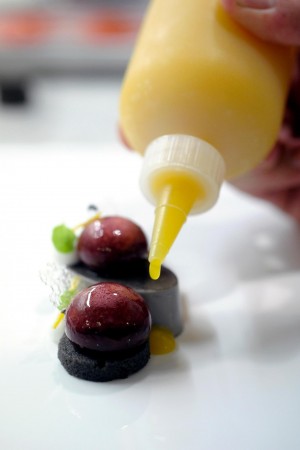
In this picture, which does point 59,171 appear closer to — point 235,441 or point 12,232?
point 12,232

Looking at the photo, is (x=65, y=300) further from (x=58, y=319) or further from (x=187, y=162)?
(x=187, y=162)

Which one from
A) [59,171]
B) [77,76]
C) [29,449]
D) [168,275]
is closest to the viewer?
[29,449]

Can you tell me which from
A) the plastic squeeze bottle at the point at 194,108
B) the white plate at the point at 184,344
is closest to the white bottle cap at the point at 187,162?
the plastic squeeze bottle at the point at 194,108

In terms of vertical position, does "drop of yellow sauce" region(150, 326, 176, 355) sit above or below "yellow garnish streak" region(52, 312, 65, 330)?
below

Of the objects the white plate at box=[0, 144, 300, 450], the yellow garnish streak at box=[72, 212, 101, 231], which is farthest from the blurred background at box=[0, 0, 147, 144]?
the yellow garnish streak at box=[72, 212, 101, 231]

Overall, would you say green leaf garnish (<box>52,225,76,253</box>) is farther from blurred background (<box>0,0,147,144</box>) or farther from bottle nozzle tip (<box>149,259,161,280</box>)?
blurred background (<box>0,0,147,144</box>)

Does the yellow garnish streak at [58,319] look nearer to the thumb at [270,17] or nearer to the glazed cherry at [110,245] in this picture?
the glazed cherry at [110,245]

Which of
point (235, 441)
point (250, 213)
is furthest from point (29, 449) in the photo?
point (250, 213)
